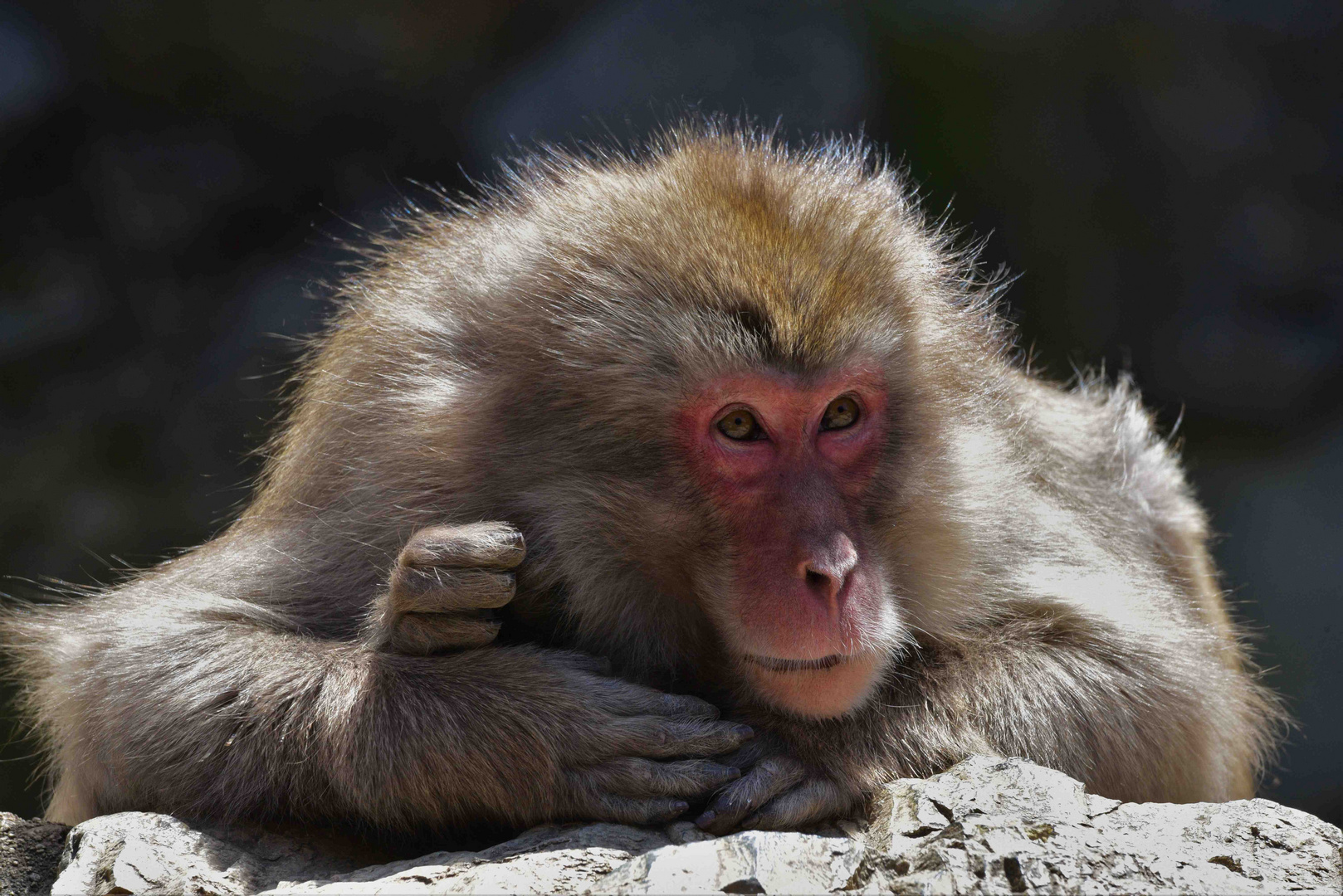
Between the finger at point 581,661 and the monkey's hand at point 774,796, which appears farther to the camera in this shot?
the finger at point 581,661

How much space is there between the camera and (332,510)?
3838 mm

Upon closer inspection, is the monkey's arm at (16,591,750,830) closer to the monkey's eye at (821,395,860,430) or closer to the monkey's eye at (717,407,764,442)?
the monkey's eye at (717,407,764,442)

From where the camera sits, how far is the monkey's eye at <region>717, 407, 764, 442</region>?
130 inches

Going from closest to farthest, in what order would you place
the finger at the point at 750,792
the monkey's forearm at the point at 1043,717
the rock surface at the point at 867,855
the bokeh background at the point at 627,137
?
the rock surface at the point at 867,855 < the finger at the point at 750,792 < the monkey's forearm at the point at 1043,717 < the bokeh background at the point at 627,137

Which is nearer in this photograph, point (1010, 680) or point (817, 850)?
point (817, 850)

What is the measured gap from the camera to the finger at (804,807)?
3.11 meters

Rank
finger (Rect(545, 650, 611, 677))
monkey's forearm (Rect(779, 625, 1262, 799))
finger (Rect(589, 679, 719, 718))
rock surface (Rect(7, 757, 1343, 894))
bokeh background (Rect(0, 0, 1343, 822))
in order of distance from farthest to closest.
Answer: bokeh background (Rect(0, 0, 1343, 822)) → monkey's forearm (Rect(779, 625, 1262, 799)) → finger (Rect(545, 650, 611, 677)) → finger (Rect(589, 679, 719, 718)) → rock surface (Rect(7, 757, 1343, 894))

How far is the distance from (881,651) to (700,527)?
1.76 feet

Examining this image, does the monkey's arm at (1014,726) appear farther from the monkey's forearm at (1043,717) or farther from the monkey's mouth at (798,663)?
the monkey's mouth at (798,663)

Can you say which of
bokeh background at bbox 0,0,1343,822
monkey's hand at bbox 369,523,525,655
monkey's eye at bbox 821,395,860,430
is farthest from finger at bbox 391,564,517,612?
bokeh background at bbox 0,0,1343,822

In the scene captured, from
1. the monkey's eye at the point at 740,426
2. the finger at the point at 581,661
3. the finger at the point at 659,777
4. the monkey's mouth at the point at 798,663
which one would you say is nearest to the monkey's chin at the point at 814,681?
the monkey's mouth at the point at 798,663

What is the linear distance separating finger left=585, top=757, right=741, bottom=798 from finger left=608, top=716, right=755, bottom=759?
0.02 metres

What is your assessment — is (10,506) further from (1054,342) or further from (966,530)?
(1054,342)

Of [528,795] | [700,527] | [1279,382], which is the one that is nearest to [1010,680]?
[700,527]
